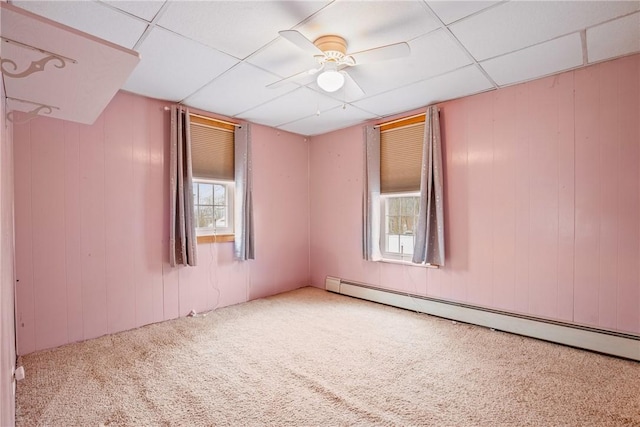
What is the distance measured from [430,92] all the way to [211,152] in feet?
8.24

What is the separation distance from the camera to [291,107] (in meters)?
3.49

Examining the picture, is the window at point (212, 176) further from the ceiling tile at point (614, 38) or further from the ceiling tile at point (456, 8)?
the ceiling tile at point (614, 38)

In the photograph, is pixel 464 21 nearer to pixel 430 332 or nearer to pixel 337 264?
pixel 430 332

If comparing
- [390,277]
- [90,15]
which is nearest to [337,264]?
[390,277]

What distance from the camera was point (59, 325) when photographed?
104 inches

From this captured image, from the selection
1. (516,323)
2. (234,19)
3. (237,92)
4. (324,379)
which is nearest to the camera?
(234,19)

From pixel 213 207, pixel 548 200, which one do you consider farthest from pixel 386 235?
pixel 213 207

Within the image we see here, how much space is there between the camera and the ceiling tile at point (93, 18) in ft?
5.82

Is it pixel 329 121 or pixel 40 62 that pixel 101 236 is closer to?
pixel 40 62

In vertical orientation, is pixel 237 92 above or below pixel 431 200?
above

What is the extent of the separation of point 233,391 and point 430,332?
188cm

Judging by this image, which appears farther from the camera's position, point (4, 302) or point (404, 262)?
point (404, 262)

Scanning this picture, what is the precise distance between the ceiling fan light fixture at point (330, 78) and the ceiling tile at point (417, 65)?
0.41 meters

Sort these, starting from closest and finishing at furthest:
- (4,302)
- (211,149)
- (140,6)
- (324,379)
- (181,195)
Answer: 1. (4,302)
2. (140,6)
3. (324,379)
4. (181,195)
5. (211,149)
